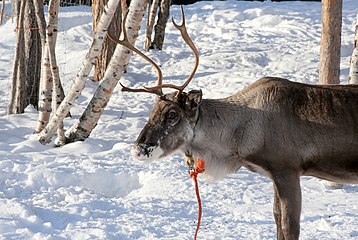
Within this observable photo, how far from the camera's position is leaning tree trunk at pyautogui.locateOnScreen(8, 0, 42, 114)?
30.7ft

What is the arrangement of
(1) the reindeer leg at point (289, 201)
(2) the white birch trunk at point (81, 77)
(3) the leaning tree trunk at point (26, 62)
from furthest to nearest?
(3) the leaning tree trunk at point (26, 62) → (2) the white birch trunk at point (81, 77) → (1) the reindeer leg at point (289, 201)

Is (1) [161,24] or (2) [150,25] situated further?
(1) [161,24]

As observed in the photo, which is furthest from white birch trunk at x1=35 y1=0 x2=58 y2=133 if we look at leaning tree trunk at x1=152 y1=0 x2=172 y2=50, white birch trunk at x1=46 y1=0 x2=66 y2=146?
leaning tree trunk at x1=152 y1=0 x2=172 y2=50

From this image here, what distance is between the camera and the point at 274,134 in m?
4.38

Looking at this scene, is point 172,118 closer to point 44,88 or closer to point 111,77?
point 111,77

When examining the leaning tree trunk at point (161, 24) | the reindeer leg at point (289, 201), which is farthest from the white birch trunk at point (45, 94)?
the leaning tree trunk at point (161, 24)

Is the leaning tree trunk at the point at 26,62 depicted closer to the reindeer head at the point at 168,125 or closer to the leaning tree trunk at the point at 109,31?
the leaning tree trunk at the point at 109,31

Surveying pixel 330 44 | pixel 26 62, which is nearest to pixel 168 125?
pixel 330 44

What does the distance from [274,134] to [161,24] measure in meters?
8.89

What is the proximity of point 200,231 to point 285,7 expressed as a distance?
11.9m

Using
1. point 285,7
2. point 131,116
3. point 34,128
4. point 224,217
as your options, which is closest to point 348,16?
point 285,7

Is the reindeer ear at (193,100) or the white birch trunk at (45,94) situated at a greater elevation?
the reindeer ear at (193,100)

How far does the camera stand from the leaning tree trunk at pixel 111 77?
274 inches

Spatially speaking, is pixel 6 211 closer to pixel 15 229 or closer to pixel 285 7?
pixel 15 229
